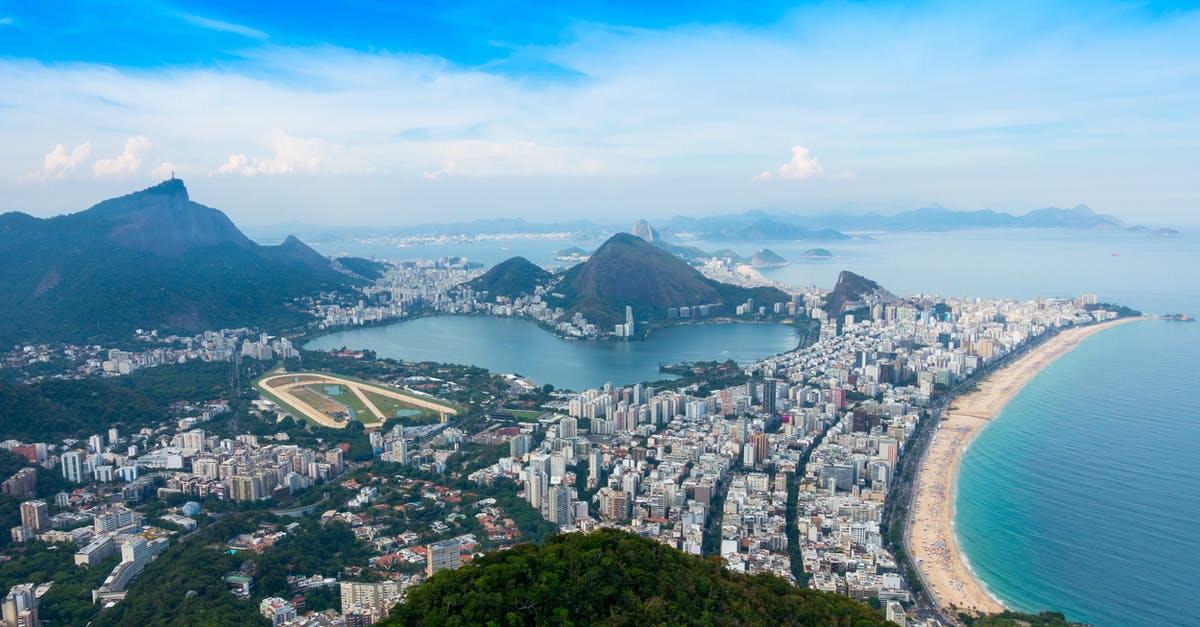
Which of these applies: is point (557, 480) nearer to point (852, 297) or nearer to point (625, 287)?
point (852, 297)

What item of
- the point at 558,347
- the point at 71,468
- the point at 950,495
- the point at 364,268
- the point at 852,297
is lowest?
the point at 950,495

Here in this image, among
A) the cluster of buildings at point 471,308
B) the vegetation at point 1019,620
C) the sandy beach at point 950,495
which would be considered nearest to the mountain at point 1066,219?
the cluster of buildings at point 471,308

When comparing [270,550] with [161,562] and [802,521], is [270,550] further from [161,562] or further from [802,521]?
[802,521]

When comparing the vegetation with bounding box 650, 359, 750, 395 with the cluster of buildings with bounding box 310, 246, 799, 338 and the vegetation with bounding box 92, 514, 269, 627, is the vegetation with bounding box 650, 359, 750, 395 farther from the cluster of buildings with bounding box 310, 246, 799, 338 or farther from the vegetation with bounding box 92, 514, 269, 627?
the vegetation with bounding box 92, 514, 269, 627

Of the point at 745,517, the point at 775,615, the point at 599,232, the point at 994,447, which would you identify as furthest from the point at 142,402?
the point at 599,232

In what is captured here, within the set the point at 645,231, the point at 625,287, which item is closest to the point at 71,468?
the point at 625,287

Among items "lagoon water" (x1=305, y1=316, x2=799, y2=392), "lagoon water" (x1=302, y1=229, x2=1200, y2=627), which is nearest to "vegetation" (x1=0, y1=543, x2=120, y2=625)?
"lagoon water" (x1=302, y1=229, x2=1200, y2=627)

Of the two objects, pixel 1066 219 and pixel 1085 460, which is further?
pixel 1066 219
